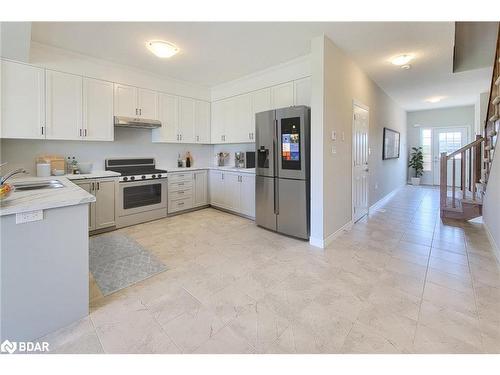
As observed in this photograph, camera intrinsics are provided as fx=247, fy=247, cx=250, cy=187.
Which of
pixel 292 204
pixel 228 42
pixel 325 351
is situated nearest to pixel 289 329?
pixel 325 351

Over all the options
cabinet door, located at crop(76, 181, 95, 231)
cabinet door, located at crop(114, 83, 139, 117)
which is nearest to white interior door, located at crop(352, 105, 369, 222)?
cabinet door, located at crop(114, 83, 139, 117)

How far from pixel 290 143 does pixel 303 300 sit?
6.69ft

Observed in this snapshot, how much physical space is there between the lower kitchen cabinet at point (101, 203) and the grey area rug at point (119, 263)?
275mm

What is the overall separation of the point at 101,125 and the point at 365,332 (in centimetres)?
423

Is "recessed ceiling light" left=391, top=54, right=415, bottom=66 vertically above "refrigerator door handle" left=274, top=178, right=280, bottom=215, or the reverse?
"recessed ceiling light" left=391, top=54, right=415, bottom=66

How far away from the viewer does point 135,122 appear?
13.4ft

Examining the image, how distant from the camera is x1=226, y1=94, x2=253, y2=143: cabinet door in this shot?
4582 millimetres

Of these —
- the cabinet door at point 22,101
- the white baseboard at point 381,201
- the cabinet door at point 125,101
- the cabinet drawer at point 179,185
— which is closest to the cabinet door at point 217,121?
the cabinet drawer at point 179,185

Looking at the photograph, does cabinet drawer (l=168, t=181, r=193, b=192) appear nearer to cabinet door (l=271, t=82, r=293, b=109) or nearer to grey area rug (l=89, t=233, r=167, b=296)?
grey area rug (l=89, t=233, r=167, b=296)

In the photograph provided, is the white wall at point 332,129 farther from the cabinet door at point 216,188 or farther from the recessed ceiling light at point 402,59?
the cabinet door at point 216,188

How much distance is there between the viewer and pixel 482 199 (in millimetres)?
4094

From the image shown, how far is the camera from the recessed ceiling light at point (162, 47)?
306cm

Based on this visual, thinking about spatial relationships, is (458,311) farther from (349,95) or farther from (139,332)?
→ (349,95)

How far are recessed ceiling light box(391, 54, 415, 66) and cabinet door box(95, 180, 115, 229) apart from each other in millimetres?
4622
